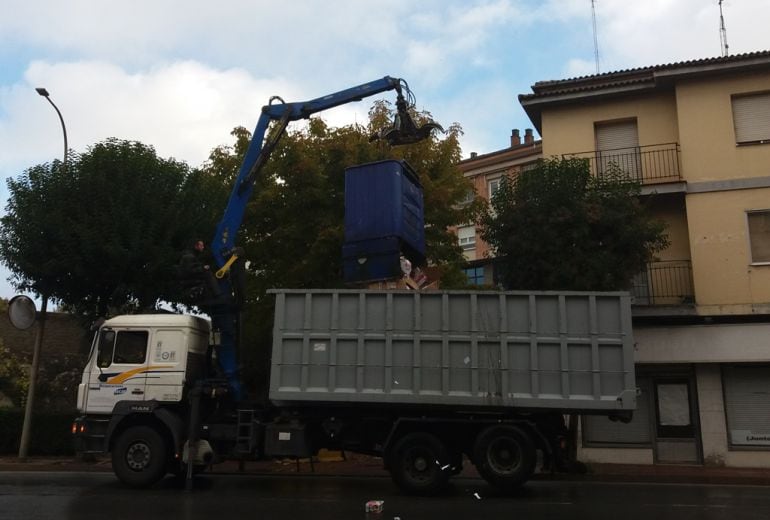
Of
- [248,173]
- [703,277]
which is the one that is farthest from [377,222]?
[703,277]

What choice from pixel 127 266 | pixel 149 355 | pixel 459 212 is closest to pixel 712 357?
pixel 459 212

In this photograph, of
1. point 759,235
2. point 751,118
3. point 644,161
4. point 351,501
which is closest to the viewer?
point 351,501

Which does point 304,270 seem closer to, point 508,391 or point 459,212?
point 459,212

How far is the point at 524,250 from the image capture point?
14.2m

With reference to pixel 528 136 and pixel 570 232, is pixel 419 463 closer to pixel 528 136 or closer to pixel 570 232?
pixel 570 232

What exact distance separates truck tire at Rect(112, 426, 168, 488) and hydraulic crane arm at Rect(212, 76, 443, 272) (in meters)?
3.24

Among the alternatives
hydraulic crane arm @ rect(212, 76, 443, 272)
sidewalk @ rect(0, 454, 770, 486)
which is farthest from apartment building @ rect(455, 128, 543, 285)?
hydraulic crane arm @ rect(212, 76, 443, 272)

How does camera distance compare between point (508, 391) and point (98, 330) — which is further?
point (98, 330)

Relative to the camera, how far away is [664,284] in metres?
16.8

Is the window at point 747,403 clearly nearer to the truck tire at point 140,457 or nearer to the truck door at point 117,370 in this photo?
the truck tire at point 140,457

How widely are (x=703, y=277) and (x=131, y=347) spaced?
512 inches

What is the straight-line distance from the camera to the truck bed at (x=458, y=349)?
978 centimetres

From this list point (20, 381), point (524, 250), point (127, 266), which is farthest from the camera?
point (20, 381)

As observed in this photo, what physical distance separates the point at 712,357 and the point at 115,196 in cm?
1427
